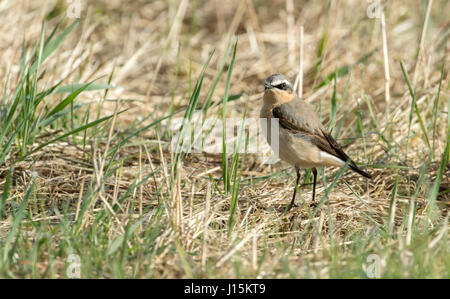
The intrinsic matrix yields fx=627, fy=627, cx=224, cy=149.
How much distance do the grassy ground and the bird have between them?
0.69 feet

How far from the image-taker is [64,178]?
15.1 feet

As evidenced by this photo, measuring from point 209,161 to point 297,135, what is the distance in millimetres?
1042

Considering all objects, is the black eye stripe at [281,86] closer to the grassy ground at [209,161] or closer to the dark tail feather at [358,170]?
the grassy ground at [209,161]

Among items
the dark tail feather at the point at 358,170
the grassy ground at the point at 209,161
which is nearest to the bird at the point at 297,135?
the dark tail feather at the point at 358,170

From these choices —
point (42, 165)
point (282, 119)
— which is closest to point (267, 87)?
point (282, 119)

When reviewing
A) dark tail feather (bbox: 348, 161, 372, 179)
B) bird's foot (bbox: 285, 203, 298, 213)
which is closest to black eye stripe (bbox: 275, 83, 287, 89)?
dark tail feather (bbox: 348, 161, 372, 179)

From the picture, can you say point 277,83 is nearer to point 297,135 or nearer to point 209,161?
point 297,135

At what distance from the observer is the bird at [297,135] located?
4570mm

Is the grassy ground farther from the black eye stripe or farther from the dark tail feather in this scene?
the black eye stripe

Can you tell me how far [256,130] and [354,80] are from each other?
176 centimetres

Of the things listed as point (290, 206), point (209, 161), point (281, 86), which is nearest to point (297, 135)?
point (281, 86)

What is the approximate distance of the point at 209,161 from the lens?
5441 mm

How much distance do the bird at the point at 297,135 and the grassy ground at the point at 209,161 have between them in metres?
0.21
